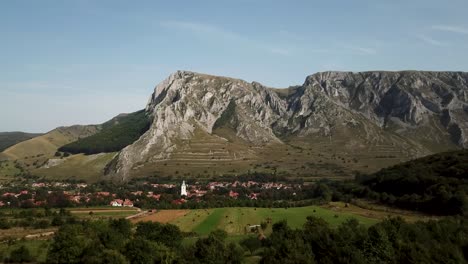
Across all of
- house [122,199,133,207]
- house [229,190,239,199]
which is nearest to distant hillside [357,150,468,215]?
house [229,190,239,199]

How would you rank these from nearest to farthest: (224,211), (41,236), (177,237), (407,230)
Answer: (407,230) < (177,237) < (41,236) < (224,211)

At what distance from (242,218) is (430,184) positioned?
160 feet

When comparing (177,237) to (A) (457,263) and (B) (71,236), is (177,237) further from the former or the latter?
(A) (457,263)

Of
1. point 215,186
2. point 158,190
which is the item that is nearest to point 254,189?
point 215,186

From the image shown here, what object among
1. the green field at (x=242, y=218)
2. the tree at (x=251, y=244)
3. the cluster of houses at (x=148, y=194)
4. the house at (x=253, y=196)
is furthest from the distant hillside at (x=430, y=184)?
the cluster of houses at (x=148, y=194)

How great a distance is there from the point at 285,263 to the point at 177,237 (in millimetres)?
27875

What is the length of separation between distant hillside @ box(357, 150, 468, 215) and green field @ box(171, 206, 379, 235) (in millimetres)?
16829

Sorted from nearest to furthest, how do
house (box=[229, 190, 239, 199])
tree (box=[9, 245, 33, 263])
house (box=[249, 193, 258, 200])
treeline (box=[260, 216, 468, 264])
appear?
treeline (box=[260, 216, 468, 264]), tree (box=[9, 245, 33, 263]), house (box=[249, 193, 258, 200]), house (box=[229, 190, 239, 199])

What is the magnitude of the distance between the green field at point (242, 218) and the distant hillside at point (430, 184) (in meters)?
16.8

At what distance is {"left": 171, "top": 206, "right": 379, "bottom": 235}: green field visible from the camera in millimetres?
97938

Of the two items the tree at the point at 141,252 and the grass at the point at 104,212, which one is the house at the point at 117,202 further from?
the tree at the point at 141,252

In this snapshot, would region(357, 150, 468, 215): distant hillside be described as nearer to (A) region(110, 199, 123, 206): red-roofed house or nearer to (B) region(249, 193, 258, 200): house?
(B) region(249, 193, 258, 200): house

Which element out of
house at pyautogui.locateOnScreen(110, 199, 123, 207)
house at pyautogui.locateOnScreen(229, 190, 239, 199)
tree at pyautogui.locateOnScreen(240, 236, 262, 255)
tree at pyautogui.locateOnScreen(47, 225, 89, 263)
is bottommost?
house at pyautogui.locateOnScreen(229, 190, 239, 199)

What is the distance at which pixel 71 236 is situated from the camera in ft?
224
